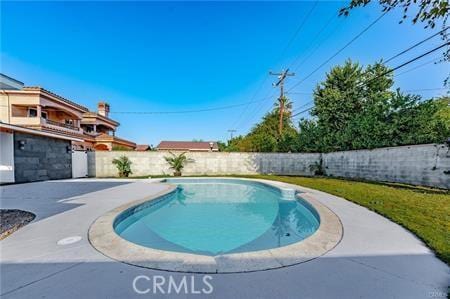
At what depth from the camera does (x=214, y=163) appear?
15766 millimetres

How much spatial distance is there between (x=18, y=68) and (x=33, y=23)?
26.0 feet

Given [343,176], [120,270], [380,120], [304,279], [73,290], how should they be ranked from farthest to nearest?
[343,176] < [380,120] < [120,270] < [304,279] < [73,290]

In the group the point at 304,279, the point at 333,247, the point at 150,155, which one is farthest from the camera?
the point at 150,155

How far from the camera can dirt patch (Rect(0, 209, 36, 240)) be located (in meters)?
3.56

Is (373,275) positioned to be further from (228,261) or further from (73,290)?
(73,290)

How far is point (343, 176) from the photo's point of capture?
13.4 m

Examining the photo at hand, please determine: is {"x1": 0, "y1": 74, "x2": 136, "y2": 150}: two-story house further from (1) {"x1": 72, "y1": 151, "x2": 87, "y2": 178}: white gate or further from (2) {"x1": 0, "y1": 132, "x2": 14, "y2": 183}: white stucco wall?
(2) {"x1": 0, "y1": 132, "x2": 14, "y2": 183}: white stucco wall

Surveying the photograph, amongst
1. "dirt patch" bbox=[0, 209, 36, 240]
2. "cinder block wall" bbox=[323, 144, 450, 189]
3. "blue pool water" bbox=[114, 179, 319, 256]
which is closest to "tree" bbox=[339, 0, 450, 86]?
"blue pool water" bbox=[114, 179, 319, 256]

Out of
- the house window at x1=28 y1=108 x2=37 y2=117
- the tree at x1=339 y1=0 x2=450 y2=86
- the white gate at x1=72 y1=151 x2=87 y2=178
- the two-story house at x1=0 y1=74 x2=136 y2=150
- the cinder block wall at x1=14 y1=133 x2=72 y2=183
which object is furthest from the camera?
the house window at x1=28 y1=108 x2=37 y2=117

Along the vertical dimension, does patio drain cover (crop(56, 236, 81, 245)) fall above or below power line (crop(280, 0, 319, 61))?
below

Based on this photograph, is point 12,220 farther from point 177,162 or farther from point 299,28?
point 299,28

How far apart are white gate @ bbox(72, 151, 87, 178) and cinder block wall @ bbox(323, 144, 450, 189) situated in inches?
642

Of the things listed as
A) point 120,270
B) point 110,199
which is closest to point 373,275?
point 120,270

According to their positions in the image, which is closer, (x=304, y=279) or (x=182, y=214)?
(x=304, y=279)
